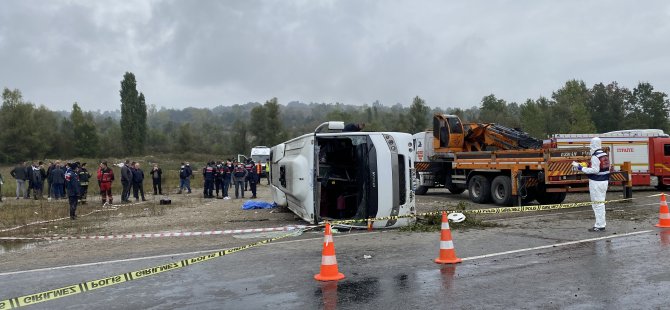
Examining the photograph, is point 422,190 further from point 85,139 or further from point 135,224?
point 85,139

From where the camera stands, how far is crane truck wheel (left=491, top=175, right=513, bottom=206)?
55.0 ft

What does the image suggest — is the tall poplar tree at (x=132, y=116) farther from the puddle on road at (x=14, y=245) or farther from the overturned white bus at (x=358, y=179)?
the overturned white bus at (x=358, y=179)

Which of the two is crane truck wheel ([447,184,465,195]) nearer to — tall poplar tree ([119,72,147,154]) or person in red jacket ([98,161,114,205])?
person in red jacket ([98,161,114,205])

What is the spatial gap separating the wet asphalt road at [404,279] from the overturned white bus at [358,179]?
61.1 inches

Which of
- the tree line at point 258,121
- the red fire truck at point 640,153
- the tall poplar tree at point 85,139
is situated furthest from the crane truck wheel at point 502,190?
the tall poplar tree at point 85,139

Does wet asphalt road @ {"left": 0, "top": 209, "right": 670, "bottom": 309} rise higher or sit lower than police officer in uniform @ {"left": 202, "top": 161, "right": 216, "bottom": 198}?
lower

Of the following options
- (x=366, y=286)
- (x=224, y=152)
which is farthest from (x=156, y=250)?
(x=224, y=152)

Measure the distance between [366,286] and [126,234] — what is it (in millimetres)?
7832

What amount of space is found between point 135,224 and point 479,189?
11036 mm

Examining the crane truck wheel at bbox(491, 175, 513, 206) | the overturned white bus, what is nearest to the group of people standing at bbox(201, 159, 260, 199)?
the crane truck wheel at bbox(491, 175, 513, 206)

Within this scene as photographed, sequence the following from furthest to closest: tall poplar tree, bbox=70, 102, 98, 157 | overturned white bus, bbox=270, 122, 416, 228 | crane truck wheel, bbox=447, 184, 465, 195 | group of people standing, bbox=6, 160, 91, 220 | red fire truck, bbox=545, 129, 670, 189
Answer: tall poplar tree, bbox=70, 102, 98, 157 → red fire truck, bbox=545, 129, 670, 189 → crane truck wheel, bbox=447, 184, 465, 195 → group of people standing, bbox=6, 160, 91, 220 → overturned white bus, bbox=270, 122, 416, 228

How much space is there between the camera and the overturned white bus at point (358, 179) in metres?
11.2

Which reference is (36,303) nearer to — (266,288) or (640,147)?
(266,288)

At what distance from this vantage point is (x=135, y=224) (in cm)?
1438
